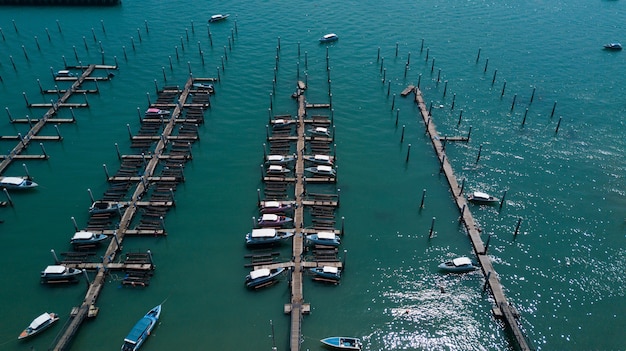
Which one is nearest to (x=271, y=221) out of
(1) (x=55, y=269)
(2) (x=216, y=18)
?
(1) (x=55, y=269)

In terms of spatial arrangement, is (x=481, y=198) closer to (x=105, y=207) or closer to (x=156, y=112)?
(x=105, y=207)

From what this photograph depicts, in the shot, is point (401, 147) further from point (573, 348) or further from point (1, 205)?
point (1, 205)

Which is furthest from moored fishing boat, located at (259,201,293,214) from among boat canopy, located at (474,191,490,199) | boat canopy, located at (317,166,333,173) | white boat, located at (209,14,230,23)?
white boat, located at (209,14,230,23)

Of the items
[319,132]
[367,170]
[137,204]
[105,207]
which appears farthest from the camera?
[319,132]

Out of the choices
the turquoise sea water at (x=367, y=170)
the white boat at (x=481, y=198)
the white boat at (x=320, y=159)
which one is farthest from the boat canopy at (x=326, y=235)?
the white boat at (x=481, y=198)

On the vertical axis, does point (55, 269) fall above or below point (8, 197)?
below

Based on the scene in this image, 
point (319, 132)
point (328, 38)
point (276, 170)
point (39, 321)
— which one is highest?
point (328, 38)
